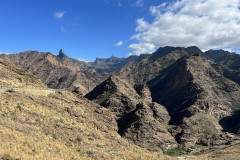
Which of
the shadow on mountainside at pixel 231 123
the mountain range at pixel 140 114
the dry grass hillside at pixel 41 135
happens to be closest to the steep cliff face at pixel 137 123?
the mountain range at pixel 140 114

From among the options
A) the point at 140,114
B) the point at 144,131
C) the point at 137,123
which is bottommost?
the point at 144,131

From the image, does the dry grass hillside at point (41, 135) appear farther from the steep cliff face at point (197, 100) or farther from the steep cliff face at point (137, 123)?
the steep cliff face at point (197, 100)

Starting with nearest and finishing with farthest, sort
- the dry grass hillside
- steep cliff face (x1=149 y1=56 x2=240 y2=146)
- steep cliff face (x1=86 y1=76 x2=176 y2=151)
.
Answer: the dry grass hillside < steep cliff face (x1=86 y1=76 x2=176 y2=151) < steep cliff face (x1=149 y1=56 x2=240 y2=146)

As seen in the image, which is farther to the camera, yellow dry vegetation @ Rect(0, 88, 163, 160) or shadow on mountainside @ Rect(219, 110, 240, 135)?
shadow on mountainside @ Rect(219, 110, 240, 135)

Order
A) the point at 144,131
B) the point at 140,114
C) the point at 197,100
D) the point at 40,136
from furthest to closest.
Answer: the point at 197,100 → the point at 140,114 → the point at 144,131 → the point at 40,136

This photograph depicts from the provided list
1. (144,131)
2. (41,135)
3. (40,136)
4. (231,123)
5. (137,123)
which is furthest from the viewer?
(231,123)

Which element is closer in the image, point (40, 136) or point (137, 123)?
point (40, 136)

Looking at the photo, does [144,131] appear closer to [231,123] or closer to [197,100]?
[197,100]

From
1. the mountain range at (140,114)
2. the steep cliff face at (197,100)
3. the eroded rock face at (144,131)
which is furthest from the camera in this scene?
the steep cliff face at (197,100)

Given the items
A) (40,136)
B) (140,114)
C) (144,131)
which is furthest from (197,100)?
(40,136)

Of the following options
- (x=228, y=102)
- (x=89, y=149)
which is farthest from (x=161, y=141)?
(x=228, y=102)

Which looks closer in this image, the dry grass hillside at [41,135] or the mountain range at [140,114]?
the dry grass hillside at [41,135]

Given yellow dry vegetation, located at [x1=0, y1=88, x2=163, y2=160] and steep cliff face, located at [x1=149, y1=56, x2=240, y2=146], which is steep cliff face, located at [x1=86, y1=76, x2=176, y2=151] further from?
yellow dry vegetation, located at [x1=0, y1=88, x2=163, y2=160]

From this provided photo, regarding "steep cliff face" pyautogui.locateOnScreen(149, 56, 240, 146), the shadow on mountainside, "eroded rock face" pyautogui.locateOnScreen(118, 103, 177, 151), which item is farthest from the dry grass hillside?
the shadow on mountainside
